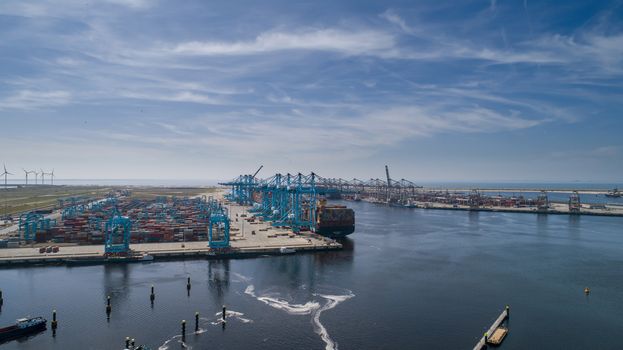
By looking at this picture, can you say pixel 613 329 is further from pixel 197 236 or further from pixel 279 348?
pixel 197 236

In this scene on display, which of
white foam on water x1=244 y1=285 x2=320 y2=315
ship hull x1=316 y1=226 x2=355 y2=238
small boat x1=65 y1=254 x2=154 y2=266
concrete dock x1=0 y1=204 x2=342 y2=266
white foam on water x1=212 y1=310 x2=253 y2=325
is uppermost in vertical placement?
A: ship hull x1=316 y1=226 x2=355 y2=238

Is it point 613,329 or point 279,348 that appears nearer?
point 279,348

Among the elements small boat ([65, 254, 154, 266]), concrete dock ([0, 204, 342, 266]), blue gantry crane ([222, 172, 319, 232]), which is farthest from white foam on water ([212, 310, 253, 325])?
blue gantry crane ([222, 172, 319, 232])

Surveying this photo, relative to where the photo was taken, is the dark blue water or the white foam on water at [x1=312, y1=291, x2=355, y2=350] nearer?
the white foam on water at [x1=312, y1=291, x2=355, y2=350]

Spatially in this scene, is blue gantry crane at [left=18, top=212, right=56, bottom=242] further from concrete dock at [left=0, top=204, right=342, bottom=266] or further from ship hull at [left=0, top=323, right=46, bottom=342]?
ship hull at [left=0, top=323, right=46, bottom=342]

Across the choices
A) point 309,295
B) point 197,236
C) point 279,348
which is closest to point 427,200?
point 197,236

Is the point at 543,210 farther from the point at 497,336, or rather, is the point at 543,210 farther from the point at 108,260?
the point at 108,260

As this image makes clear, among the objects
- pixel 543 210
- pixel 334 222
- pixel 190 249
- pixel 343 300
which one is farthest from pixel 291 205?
pixel 543 210
